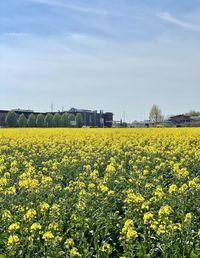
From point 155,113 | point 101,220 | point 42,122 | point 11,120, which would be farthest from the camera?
point 155,113

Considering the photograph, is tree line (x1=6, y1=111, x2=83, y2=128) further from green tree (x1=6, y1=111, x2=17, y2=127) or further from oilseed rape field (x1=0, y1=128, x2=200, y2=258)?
oilseed rape field (x1=0, y1=128, x2=200, y2=258)

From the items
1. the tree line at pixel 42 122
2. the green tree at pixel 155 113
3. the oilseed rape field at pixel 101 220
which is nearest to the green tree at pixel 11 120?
the tree line at pixel 42 122

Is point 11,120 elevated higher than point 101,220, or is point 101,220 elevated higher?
point 11,120

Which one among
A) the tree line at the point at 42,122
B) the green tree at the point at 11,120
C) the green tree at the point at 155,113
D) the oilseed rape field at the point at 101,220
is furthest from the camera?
the green tree at the point at 155,113

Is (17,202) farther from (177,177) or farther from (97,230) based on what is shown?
(177,177)

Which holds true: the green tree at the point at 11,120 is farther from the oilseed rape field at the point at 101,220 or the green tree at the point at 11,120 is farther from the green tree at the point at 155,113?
the oilseed rape field at the point at 101,220

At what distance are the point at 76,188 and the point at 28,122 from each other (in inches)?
2448

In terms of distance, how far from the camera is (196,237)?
5.38 metres

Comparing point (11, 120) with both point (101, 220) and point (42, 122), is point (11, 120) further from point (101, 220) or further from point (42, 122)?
point (101, 220)

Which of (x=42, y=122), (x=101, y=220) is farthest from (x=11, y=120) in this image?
(x=101, y=220)

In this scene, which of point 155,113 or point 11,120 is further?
point 155,113

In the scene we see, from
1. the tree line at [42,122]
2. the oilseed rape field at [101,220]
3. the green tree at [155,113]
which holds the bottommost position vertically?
the oilseed rape field at [101,220]

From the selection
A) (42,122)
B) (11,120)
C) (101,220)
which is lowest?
(101,220)

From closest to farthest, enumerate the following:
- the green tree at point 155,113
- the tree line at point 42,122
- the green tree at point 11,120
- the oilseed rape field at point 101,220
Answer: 1. the oilseed rape field at point 101,220
2. the tree line at point 42,122
3. the green tree at point 11,120
4. the green tree at point 155,113
